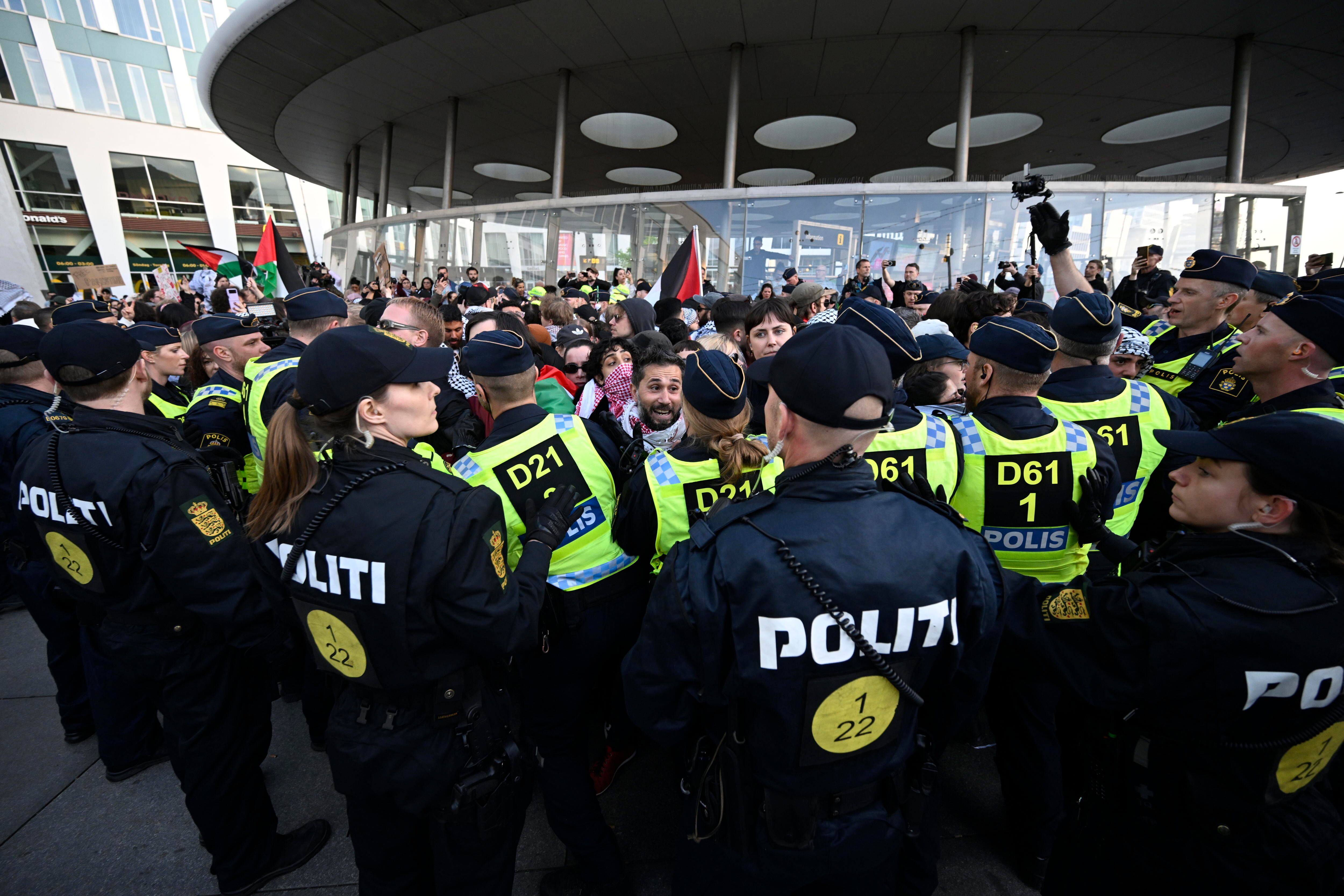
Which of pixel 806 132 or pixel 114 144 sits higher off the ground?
pixel 114 144

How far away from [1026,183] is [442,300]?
10.3m

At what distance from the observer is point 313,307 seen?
3730 mm

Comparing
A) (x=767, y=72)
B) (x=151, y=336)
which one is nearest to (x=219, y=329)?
(x=151, y=336)

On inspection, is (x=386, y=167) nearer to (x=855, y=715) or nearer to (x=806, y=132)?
(x=806, y=132)

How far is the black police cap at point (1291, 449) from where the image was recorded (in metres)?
1.30

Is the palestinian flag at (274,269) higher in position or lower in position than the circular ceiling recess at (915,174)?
lower

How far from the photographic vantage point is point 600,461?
2.54 meters

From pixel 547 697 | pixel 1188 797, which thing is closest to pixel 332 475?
pixel 547 697

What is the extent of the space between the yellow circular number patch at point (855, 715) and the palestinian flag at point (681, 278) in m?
6.72

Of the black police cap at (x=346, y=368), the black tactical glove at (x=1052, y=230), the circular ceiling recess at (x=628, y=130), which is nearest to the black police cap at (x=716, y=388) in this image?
the black police cap at (x=346, y=368)

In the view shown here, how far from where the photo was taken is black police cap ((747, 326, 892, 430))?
4.66ft

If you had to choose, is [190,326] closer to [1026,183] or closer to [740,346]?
[740,346]

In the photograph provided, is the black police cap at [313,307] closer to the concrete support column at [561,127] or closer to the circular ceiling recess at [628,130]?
the concrete support column at [561,127]

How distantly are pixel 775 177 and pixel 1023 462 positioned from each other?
27.2 m
